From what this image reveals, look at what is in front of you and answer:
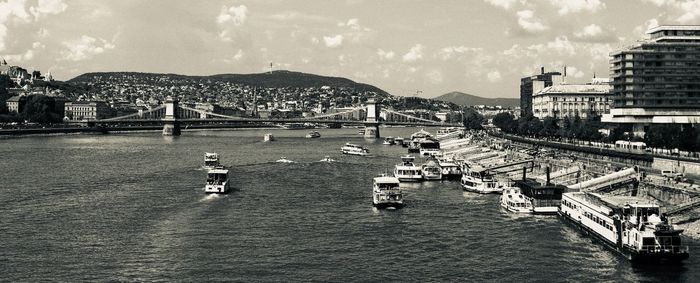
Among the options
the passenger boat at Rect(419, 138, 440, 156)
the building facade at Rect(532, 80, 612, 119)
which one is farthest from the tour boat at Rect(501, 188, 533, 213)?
the building facade at Rect(532, 80, 612, 119)

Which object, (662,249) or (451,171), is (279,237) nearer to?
(662,249)

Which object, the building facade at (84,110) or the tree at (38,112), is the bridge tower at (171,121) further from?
the building facade at (84,110)

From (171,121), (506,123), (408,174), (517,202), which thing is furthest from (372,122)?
(517,202)

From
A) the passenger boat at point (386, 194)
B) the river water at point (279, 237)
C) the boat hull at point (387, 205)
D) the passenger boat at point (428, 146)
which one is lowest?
the river water at point (279, 237)

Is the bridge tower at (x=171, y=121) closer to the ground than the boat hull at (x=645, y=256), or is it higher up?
higher up

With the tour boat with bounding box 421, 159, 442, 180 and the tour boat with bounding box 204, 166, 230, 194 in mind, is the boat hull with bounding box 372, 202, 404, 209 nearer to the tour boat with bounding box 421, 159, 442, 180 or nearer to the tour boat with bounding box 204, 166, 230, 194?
the tour boat with bounding box 204, 166, 230, 194

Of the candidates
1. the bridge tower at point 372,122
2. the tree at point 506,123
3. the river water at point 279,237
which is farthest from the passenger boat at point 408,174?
the bridge tower at point 372,122

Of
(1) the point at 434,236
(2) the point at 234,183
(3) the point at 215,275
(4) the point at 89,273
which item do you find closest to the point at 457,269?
(1) the point at 434,236
